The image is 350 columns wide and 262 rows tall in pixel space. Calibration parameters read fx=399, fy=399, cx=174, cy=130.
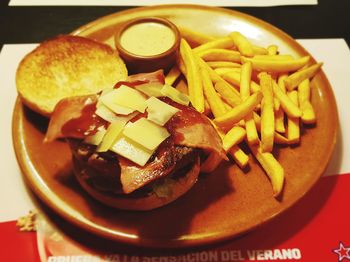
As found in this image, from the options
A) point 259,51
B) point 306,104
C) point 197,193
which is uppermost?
point 259,51

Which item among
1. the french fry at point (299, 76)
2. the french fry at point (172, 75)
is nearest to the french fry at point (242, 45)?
the french fry at point (299, 76)


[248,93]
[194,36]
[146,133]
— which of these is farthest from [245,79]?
[146,133]

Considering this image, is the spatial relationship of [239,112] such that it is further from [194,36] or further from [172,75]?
[194,36]

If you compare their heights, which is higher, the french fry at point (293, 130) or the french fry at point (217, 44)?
the french fry at point (217, 44)

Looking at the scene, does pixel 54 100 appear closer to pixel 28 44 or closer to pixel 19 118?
pixel 19 118

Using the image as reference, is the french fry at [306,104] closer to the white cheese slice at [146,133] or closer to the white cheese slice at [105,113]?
the white cheese slice at [146,133]

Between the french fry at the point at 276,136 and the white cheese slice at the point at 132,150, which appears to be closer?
the white cheese slice at the point at 132,150
